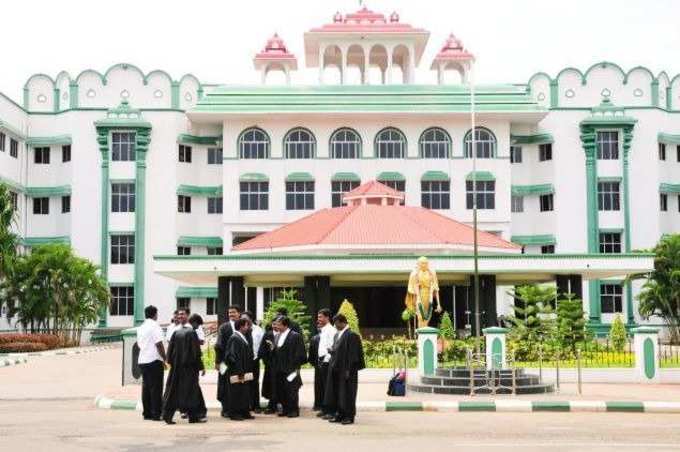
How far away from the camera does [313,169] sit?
2106 inches

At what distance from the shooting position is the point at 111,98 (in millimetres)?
56750

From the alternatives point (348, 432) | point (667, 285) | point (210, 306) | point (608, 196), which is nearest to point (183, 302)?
point (210, 306)

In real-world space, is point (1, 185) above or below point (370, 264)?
above

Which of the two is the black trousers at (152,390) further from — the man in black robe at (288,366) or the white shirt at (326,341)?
the white shirt at (326,341)

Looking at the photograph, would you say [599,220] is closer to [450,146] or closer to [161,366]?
[450,146]

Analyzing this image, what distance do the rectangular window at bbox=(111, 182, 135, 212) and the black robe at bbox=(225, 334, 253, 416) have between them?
3895cm

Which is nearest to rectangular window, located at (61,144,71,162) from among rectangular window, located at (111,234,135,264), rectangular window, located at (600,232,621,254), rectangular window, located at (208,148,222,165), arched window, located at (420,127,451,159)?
rectangular window, located at (111,234,135,264)

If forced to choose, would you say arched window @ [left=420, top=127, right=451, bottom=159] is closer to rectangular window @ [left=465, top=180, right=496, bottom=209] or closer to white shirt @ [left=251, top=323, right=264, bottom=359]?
rectangular window @ [left=465, top=180, right=496, bottom=209]

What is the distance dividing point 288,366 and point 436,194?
3794 centimetres

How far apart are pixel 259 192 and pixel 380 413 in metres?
36.9

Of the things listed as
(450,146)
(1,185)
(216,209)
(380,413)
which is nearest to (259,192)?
(216,209)

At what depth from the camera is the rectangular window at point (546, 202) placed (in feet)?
181

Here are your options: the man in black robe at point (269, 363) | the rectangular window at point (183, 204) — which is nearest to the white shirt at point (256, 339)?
the man in black robe at point (269, 363)

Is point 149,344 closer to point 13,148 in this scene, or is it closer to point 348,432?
point 348,432
